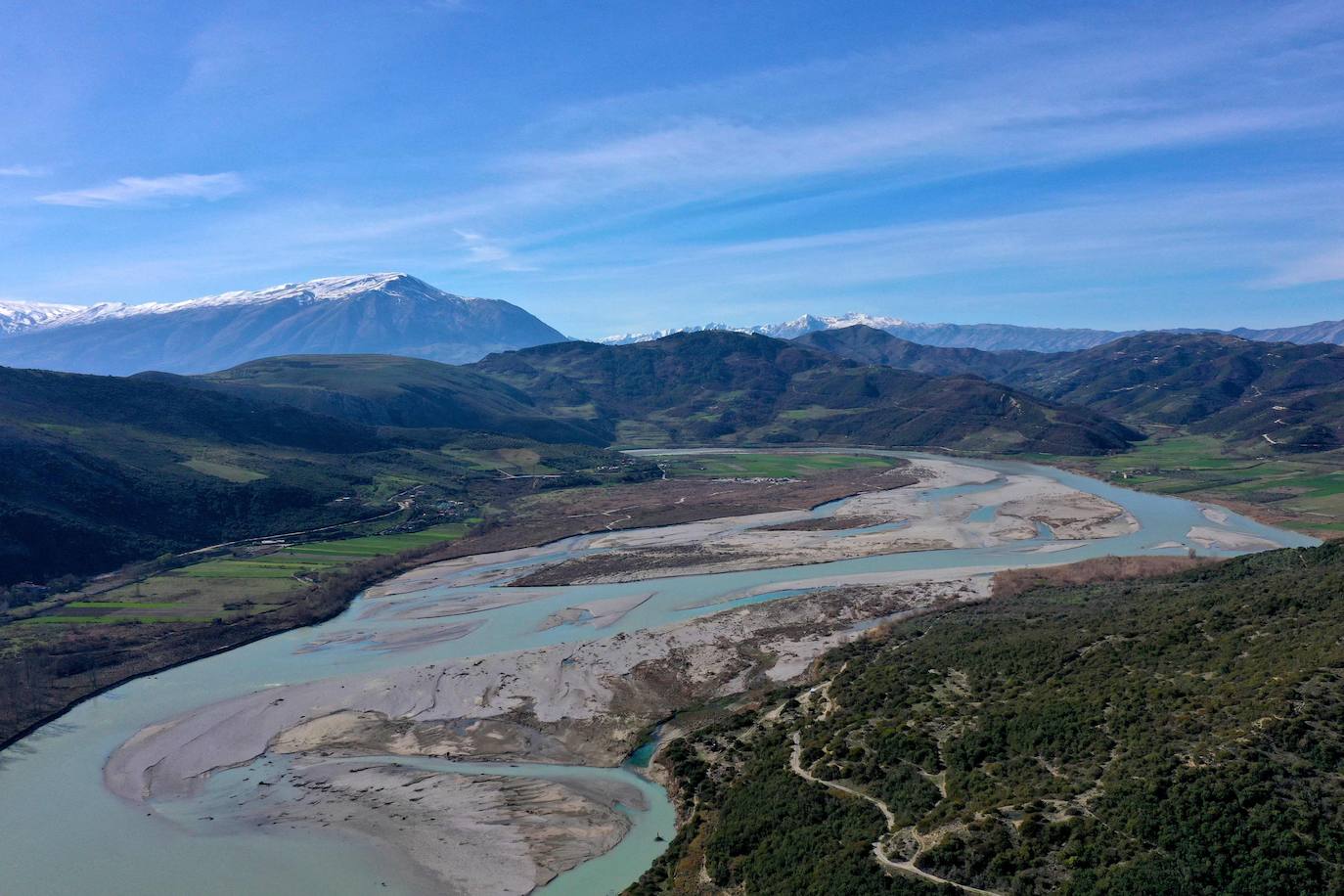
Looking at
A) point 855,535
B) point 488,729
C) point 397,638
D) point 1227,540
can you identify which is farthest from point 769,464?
point 488,729

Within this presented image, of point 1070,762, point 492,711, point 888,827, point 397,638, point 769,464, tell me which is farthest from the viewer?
point 769,464

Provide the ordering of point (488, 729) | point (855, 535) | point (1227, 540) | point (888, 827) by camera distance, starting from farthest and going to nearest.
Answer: point (855, 535) < point (1227, 540) < point (488, 729) < point (888, 827)

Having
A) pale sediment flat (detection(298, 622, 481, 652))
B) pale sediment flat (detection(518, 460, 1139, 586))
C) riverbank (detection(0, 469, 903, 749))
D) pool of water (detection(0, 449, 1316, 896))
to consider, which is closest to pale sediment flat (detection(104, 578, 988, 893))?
pool of water (detection(0, 449, 1316, 896))

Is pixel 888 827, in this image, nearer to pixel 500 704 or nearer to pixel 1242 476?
Answer: pixel 500 704

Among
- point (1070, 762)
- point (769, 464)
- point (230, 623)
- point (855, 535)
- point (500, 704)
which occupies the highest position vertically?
point (769, 464)

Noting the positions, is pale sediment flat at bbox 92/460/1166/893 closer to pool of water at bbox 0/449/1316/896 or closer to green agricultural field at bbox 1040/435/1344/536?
pool of water at bbox 0/449/1316/896

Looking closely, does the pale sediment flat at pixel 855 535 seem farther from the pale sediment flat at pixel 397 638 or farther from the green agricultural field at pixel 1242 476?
the green agricultural field at pixel 1242 476

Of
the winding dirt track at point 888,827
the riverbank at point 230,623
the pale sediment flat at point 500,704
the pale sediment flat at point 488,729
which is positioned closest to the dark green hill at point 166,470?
the riverbank at point 230,623
